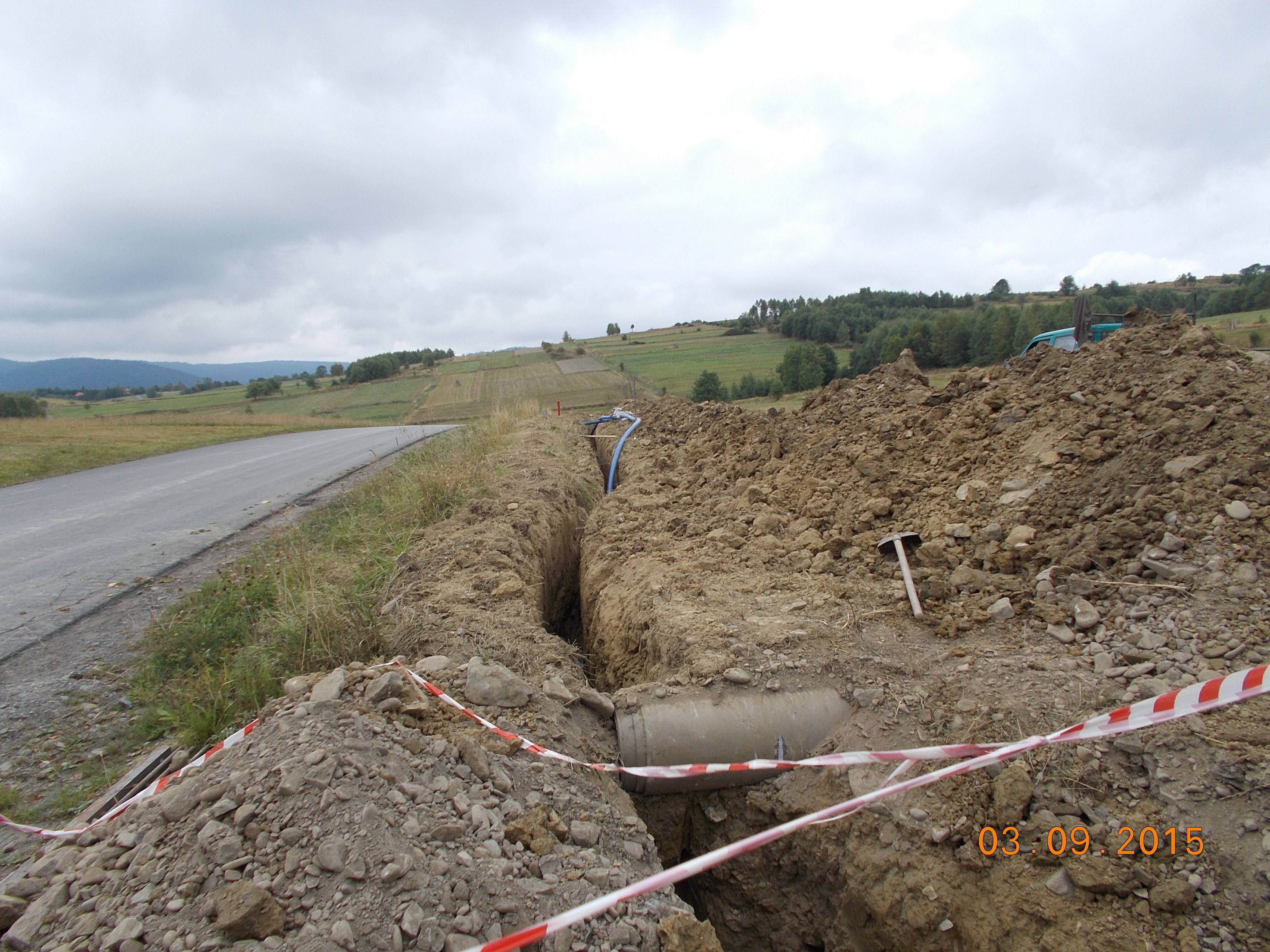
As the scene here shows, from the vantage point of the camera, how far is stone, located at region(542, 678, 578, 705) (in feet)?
11.1

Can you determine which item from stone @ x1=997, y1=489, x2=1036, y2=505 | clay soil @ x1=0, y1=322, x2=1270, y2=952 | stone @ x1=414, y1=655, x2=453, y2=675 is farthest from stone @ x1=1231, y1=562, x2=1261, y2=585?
stone @ x1=414, y1=655, x2=453, y2=675

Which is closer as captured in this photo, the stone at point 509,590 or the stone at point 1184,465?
the stone at point 1184,465

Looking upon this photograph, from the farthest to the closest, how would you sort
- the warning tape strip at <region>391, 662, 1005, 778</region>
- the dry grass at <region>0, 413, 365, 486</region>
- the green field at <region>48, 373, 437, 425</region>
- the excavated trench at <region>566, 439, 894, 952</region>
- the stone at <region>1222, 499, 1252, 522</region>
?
the green field at <region>48, 373, 437, 425</region>, the dry grass at <region>0, 413, 365, 486</region>, the stone at <region>1222, 499, 1252, 522</region>, the excavated trench at <region>566, 439, 894, 952</region>, the warning tape strip at <region>391, 662, 1005, 778</region>

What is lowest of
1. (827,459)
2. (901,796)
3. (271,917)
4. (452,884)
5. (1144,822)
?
(901,796)

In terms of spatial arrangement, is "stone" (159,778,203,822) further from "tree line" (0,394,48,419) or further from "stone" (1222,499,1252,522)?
"tree line" (0,394,48,419)

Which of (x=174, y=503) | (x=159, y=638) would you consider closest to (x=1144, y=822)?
(x=159, y=638)

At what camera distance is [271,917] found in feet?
5.80

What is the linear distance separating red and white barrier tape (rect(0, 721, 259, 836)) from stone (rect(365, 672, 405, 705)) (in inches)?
17.4

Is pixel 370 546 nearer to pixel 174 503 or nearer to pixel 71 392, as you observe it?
pixel 174 503

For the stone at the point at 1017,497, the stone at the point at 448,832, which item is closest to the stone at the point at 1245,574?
the stone at the point at 1017,497

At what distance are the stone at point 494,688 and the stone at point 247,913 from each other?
1.34 m

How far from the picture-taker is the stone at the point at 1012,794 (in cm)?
248

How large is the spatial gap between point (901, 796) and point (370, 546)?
4.50m

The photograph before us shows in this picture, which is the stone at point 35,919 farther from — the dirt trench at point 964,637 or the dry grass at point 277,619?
the dirt trench at point 964,637
